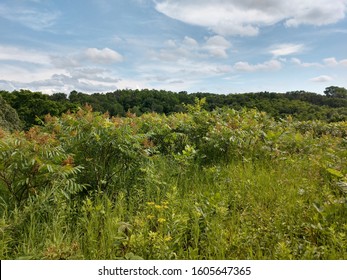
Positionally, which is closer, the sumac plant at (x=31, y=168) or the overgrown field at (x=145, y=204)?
the overgrown field at (x=145, y=204)

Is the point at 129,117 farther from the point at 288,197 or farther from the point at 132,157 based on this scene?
the point at 288,197

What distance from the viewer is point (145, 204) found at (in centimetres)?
346

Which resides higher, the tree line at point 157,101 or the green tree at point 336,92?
the green tree at point 336,92

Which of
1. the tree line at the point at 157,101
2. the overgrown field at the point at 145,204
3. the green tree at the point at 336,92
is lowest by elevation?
the overgrown field at the point at 145,204

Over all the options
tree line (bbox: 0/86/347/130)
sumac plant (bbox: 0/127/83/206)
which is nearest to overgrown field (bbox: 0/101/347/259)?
sumac plant (bbox: 0/127/83/206)

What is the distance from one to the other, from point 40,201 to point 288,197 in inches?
105

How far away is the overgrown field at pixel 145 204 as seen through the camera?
8.41 feet

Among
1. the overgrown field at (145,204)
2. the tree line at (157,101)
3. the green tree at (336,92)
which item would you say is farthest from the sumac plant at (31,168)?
the green tree at (336,92)

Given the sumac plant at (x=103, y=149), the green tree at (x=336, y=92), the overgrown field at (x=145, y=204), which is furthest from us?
the green tree at (x=336, y=92)

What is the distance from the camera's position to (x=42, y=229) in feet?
8.98

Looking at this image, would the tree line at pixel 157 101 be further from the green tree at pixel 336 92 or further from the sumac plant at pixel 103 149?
the sumac plant at pixel 103 149

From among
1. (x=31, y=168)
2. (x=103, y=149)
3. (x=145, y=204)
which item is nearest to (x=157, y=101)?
(x=103, y=149)

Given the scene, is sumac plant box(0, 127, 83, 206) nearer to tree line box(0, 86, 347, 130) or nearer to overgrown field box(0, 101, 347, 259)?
overgrown field box(0, 101, 347, 259)
